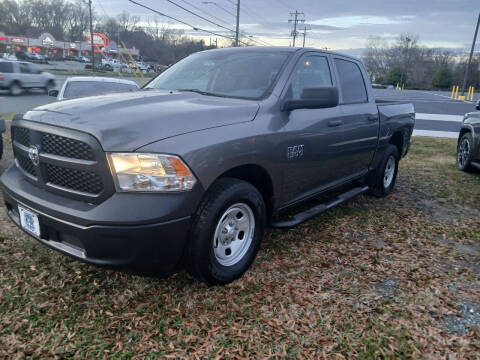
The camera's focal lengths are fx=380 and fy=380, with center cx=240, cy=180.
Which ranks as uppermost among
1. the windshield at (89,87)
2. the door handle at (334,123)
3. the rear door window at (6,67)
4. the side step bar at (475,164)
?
the rear door window at (6,67)

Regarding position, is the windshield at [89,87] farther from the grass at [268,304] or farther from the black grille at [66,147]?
the black grille at [66,147]

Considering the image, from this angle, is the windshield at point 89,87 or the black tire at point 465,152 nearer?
the black tire at point 465,152

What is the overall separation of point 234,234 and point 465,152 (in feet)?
20.5

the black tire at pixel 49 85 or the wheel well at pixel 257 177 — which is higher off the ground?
the black tire at pixel 49 85

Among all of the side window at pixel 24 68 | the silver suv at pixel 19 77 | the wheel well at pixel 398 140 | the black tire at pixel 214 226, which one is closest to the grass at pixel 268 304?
the black tire at pixel 214 226

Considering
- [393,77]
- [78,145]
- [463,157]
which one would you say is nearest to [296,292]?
[78,145]

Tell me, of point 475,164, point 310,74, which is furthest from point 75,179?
point 475,164

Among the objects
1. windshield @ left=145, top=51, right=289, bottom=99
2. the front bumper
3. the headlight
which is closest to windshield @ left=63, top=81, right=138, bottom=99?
windshield @ left=145, top=51, right=289, bottom=99

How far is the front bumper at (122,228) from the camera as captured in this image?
2.22 m

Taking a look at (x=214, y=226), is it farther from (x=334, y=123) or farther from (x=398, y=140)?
(x=398, y=140)

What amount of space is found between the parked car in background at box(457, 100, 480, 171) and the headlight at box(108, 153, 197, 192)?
613 cm

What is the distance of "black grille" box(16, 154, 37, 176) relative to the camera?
9.00ft

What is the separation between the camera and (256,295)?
292 centimetres

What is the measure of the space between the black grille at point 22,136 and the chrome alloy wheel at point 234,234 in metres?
1.52
